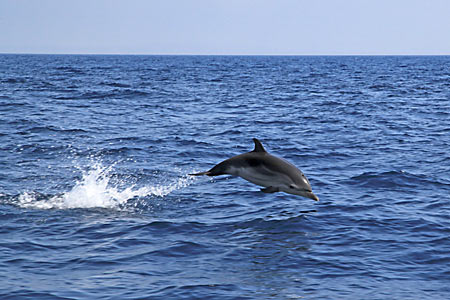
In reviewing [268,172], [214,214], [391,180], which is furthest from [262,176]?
[391,180]

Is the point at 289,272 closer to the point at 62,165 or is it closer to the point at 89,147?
the point at 62,165

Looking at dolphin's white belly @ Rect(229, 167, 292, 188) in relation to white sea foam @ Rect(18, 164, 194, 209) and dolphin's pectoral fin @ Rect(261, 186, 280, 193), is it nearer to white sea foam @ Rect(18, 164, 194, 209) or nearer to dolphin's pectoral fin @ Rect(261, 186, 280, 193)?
dolphin's pectoral fin @ Rect(261, 186, 280, 193)

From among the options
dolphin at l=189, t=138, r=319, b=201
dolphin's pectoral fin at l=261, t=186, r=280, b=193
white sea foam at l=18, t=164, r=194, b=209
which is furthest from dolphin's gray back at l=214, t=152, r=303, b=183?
white sea foam at l=18, t=164, r=194, b=209

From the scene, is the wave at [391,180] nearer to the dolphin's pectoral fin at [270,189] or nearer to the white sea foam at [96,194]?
the white sea foam at [96,194]

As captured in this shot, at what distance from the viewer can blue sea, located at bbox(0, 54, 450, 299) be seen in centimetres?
827

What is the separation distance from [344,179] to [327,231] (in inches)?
181

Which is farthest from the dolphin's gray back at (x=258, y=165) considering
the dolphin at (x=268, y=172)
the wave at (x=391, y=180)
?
the wave at (x=391, y=180)

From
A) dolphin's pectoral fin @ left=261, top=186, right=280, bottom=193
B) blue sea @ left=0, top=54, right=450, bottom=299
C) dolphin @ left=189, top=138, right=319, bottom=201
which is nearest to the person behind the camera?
dolphin's pectoral fin @ left=261, top=186, right=280, bottom=193

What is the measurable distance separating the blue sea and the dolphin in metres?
1.39

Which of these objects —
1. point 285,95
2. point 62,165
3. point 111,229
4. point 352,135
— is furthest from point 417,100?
point 111,229

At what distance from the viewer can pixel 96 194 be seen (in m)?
13.3

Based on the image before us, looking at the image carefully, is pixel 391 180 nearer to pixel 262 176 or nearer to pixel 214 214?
pixel 214 214

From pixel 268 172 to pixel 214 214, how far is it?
4.07m

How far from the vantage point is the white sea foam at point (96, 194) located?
41.2ft
